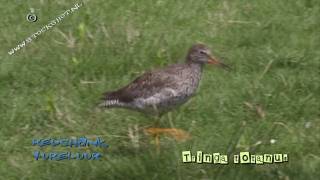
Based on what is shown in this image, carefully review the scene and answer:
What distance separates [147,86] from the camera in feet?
24.4

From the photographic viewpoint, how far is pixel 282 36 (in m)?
9.48

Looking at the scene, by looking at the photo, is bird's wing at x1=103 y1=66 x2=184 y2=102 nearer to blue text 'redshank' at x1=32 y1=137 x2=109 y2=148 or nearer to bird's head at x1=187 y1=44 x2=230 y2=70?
bird's head at x1=187 y1=44 x2=230 y2=70

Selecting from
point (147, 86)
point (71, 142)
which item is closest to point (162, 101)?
point (147, 86)

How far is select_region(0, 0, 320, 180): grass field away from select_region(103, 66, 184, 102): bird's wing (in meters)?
A: 0.35

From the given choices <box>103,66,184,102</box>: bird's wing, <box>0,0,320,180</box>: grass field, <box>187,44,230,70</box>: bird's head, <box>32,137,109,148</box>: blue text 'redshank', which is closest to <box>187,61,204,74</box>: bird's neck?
<box>187,44,230,70</box>: bird's head

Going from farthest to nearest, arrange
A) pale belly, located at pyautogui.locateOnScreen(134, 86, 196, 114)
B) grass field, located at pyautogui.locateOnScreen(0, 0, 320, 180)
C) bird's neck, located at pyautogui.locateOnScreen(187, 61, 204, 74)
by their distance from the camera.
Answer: bird's neck, located at pyautogui.locateOnScreen(187, 61, 204, 74) → pale belly, located at pyautogui.locateOnScreen(134, 86, 196, 114) → grass field, located at pyautogui.locateOnScreen(0, 0, 320, 180)

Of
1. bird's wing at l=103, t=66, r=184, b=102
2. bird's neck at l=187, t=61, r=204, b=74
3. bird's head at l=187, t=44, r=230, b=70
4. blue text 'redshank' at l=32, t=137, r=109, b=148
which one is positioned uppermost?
bird's head at l=187, t=44, r=230, b=70

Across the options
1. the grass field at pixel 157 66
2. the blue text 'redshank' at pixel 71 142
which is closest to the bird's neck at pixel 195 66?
the grass field at pixel 157 66

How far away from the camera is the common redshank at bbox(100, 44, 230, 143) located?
7.36 metres

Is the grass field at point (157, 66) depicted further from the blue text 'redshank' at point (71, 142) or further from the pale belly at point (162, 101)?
the pale belly at point (162, 101)

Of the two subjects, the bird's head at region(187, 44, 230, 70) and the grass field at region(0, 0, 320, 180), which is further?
the bird's head at region(187, 44, 230, 70)

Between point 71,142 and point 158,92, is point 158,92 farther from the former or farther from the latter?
point 71,142

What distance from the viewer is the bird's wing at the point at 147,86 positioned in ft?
24.3

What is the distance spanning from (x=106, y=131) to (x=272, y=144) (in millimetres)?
1583
